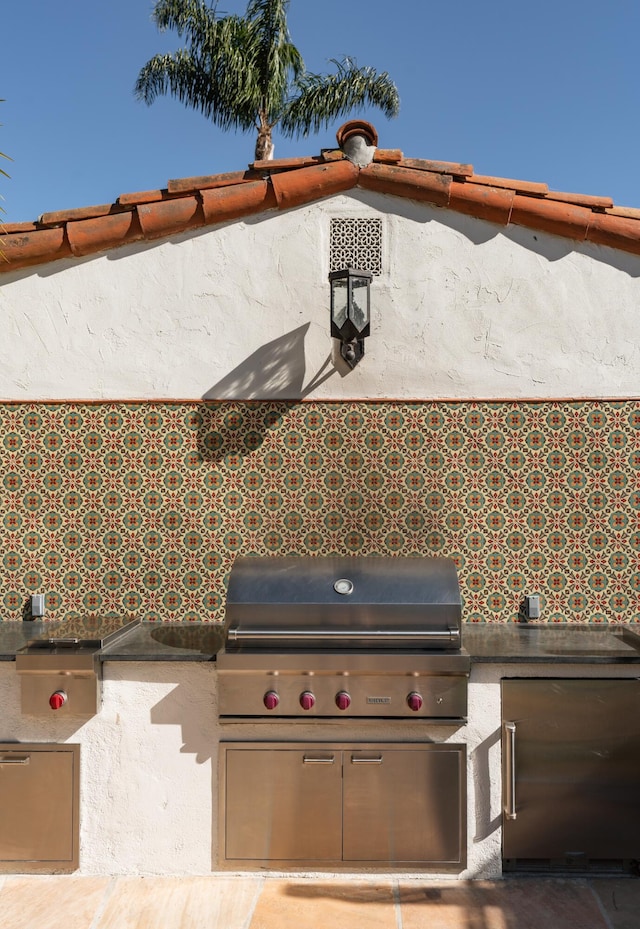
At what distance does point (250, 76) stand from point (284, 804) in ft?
42.8

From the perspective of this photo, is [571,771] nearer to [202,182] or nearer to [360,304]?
[360,304]

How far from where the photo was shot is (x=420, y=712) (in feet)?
10.4

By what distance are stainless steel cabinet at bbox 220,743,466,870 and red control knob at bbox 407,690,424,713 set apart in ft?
0.74

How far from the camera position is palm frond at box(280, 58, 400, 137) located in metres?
12.5

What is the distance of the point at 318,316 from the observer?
409cm

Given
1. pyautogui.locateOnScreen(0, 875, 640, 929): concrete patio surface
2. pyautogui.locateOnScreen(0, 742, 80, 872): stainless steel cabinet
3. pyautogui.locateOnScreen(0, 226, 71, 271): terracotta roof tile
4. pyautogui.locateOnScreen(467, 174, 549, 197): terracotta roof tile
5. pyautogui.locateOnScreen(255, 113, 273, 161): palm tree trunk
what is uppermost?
pyautogui.locateOnScreen(255, 113, 273, 161): palm tree trunk

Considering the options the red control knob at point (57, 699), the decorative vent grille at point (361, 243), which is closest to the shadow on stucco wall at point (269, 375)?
the decorative vent grille at point (361, 243)

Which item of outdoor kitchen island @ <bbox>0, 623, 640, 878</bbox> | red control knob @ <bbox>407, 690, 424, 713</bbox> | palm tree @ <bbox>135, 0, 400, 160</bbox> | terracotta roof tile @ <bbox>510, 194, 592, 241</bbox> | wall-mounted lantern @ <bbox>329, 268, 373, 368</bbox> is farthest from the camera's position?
palm tree @ <bbox>135, 0, 400, 160</bbox>

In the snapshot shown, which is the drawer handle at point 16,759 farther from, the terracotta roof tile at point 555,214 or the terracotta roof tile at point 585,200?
the terracotta roof tile at point 585,200

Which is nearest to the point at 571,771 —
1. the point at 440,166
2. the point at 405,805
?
the point at 405,805

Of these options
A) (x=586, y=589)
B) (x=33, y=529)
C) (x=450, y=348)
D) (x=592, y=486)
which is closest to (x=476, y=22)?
(x=450, y=348)

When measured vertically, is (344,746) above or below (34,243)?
below

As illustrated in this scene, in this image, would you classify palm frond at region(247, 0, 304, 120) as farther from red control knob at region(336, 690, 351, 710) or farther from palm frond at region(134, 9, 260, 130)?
red control knob at region(336, 690, 351, 710)

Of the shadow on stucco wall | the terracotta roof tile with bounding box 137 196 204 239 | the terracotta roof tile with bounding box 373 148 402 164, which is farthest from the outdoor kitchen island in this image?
the terracotta roof tile with bounding box 373 148 402 164
